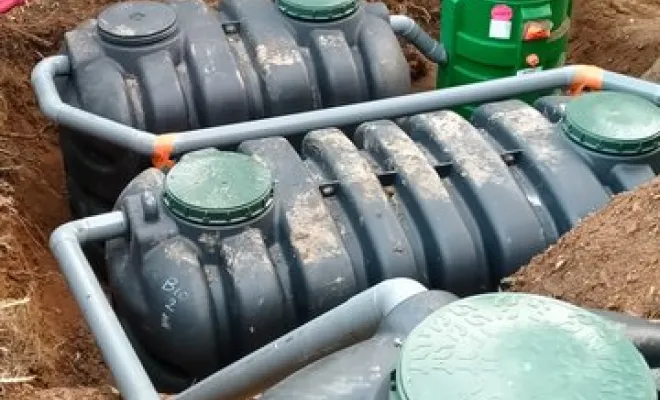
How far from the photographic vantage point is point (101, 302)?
13.7 feet

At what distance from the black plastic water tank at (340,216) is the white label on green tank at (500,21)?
4.18 ft

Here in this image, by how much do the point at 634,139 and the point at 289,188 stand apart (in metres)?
1.51

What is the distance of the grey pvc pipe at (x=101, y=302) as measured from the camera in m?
3.86

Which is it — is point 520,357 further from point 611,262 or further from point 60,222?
point 60,222

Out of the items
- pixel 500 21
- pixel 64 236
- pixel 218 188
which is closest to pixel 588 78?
pixel 500 21

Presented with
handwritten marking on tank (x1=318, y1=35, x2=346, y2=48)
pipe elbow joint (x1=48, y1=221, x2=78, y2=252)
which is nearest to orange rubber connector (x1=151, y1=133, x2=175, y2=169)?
pipe elbow joint (x1=48, y1=221, x2=78, y2=252)

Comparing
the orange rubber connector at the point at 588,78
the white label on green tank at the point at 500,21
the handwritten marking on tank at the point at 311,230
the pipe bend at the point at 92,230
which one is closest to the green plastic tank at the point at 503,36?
the white label on green tank at the point at 500,21

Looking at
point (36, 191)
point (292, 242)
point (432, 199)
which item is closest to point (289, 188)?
point (292, 242)

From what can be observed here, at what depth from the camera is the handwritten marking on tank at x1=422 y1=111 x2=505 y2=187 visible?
4691 mm

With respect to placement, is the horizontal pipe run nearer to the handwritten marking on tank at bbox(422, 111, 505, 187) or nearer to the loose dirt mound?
the handwritten marking on tank at bbox(422, 111, 505, 187)

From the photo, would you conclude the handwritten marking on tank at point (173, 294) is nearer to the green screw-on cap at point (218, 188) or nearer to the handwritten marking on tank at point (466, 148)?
the green screw-on cap at point (218, 188)

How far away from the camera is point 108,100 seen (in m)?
5.43

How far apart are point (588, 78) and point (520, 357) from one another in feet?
9.97

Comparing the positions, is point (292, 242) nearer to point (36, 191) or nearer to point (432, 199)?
point (432, 199)
